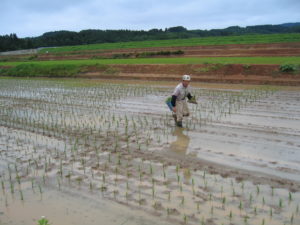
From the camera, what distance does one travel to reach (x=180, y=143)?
→ 6602 mm

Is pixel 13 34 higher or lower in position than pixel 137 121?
higher

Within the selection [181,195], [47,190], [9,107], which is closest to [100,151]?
[47,190]

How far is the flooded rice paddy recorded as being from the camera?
12.5 feet

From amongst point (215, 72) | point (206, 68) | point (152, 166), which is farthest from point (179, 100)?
point (206, 68)

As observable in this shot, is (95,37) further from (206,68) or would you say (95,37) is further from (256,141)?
(256,141)

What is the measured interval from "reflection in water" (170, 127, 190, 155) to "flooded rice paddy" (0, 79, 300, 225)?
0.9 inches

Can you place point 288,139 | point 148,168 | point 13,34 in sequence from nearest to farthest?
point 148,168
point 288,139
point 13,34

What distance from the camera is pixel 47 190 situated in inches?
178

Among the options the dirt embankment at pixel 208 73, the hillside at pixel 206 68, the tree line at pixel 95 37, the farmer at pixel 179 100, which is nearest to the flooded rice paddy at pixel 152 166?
the farmer at pixel 179 100

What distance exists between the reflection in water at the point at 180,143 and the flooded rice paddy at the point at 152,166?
0.02m

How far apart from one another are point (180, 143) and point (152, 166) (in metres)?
1.47

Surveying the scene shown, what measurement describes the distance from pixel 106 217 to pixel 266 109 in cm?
738

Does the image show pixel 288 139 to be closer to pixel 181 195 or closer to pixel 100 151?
pixel 181 195

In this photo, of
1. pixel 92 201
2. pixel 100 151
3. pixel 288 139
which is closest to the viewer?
pixel 92 201
